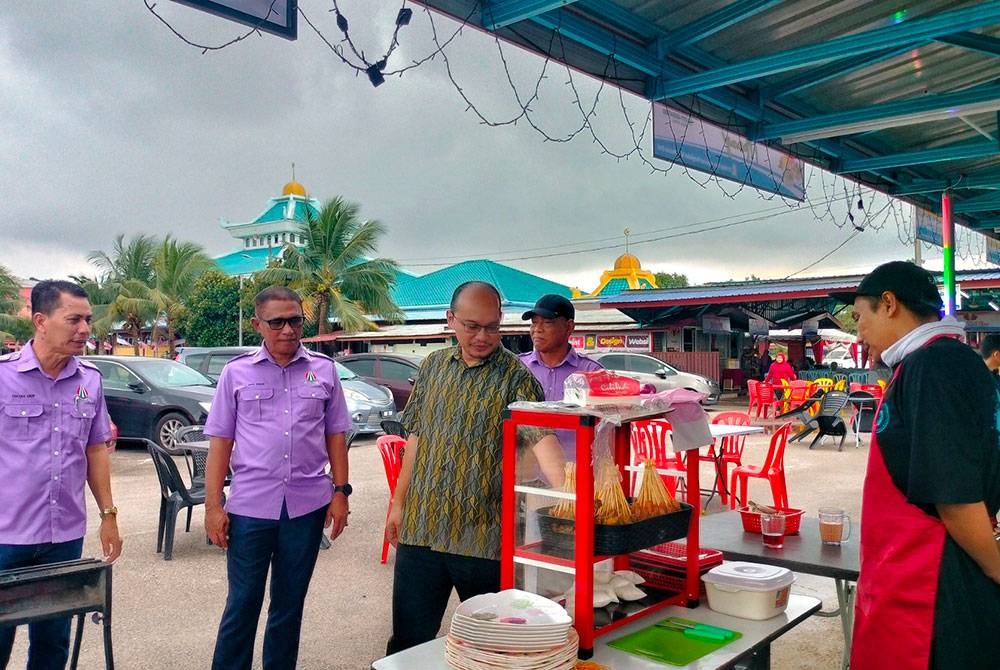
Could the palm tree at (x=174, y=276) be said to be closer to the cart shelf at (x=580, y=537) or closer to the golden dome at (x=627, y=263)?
the golden dome at (x=627, y=263)

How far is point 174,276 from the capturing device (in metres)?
33.9

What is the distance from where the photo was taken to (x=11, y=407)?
9.33 feet

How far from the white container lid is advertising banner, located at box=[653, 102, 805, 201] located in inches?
159

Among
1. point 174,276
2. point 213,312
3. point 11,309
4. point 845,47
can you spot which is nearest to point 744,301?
point 845,47

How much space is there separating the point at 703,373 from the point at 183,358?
1539 cm

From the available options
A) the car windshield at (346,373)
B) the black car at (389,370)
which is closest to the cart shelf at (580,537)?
the car windshield at (346,373)

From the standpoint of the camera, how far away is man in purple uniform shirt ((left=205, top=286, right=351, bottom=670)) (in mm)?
2953

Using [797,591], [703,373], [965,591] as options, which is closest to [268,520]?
[965,591]

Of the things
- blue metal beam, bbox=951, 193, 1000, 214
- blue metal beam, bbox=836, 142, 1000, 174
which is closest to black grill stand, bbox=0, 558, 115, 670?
blue metal beam, bbox=836, 142, 1000, 174

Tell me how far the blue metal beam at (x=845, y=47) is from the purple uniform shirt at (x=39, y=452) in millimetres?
4398

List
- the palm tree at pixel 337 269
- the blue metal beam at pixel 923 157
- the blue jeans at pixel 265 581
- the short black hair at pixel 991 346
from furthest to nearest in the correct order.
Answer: the palm tree at pixel 337 269 → the blue metal beam at pixel 923 157 → the short black hair at pixel 991 346 → the blue jeans at pixel 265 581

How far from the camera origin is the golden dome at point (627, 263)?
1516 inches

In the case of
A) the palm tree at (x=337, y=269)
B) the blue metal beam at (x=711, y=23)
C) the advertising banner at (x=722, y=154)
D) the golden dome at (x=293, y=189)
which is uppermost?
the golden dome at (x=293, y=189)

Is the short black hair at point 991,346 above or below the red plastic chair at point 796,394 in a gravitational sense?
above
